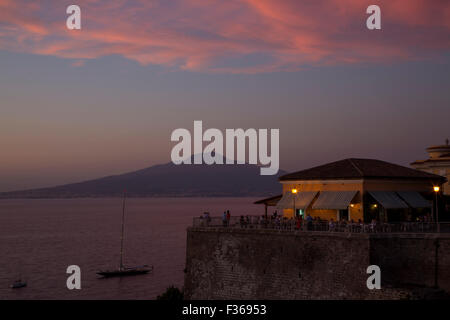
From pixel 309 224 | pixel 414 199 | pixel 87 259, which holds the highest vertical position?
pixel 414 199

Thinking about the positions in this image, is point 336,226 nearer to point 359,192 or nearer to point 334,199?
point 334,199

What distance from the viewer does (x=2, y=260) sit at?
94.9 meters

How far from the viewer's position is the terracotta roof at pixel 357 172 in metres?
36.0

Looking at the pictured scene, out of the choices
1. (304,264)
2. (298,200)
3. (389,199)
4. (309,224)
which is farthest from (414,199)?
(304,264)

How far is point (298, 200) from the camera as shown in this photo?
38.2m

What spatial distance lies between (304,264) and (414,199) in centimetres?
1080

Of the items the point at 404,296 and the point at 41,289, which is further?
the point at 41,289

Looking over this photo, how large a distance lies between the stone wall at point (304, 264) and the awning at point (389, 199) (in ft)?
20.3

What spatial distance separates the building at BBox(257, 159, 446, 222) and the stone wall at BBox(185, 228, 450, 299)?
206 inches

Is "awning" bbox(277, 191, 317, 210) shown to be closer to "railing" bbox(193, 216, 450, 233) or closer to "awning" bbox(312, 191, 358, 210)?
"awning" bbox(312, 191, 358, 210)

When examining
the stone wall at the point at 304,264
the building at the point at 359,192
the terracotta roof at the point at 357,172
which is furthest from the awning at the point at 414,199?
the stone wall at the point at 304,264
